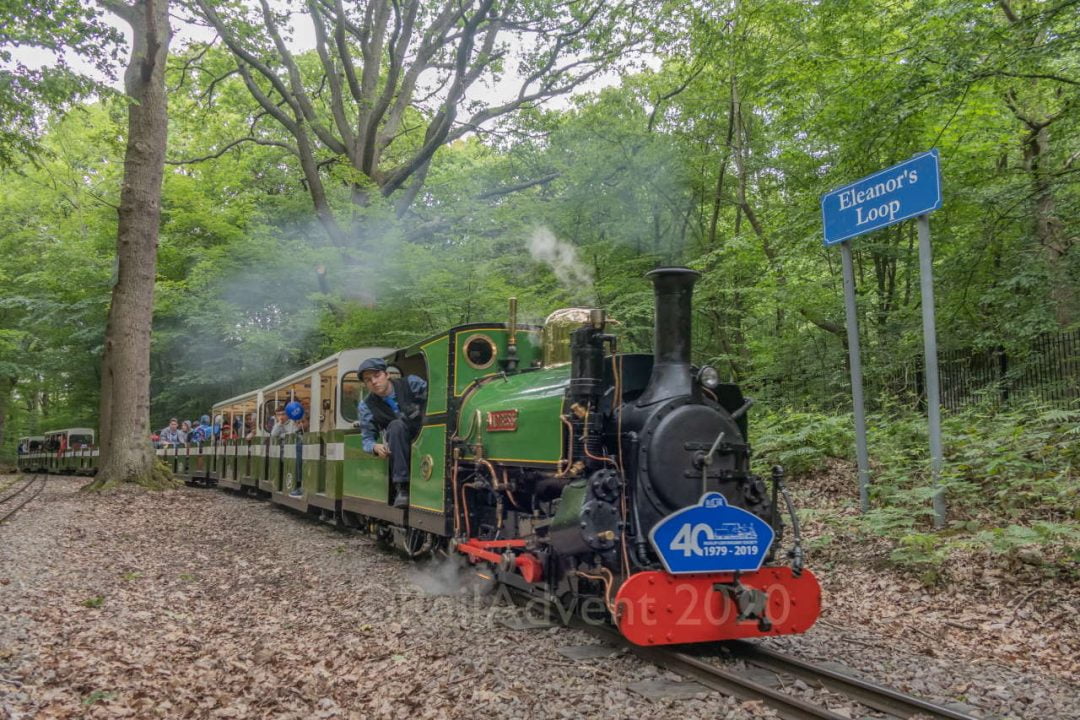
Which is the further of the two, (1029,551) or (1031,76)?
(1031,76)

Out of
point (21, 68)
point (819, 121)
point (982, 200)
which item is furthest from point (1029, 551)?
point (21, 68)

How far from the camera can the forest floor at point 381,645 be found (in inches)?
163

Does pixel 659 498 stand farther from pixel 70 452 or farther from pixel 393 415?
pixel 70 452

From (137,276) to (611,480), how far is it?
1284 cm

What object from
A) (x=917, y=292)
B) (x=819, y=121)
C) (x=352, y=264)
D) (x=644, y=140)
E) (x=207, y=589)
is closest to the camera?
(x=207, y=589)

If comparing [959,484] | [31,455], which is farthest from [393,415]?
[31,455]

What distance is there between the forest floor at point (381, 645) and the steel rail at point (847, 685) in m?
0.20

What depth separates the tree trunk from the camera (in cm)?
1438

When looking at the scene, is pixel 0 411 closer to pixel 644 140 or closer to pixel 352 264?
pixel 352 264

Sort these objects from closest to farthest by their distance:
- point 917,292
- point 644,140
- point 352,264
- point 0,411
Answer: point 917,292, point 644,140, point 352,264, point 0,411

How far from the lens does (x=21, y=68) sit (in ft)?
33.9

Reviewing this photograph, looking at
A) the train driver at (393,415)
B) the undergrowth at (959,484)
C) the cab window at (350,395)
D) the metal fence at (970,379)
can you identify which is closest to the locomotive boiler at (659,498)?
the train driver at (393,415)

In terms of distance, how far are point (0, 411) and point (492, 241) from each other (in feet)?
94.5

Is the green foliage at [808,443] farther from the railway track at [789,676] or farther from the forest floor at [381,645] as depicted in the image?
the railway track at [789,676]
